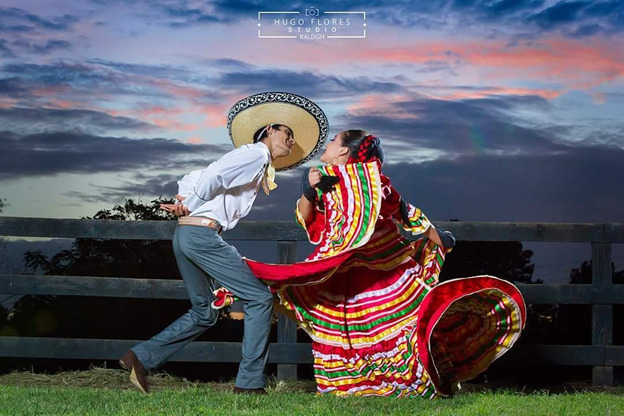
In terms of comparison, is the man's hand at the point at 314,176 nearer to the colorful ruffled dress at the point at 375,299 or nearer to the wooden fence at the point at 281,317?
the colorful ruffled dress at the point at 375,299

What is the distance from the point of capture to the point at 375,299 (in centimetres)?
501

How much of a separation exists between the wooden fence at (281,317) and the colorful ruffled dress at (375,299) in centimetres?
151

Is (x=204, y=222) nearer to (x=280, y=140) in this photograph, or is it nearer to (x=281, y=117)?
(x=280, y=140)

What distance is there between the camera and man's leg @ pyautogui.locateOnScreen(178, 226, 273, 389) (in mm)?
4824

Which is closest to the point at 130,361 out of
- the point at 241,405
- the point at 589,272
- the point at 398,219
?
the point at 241,405

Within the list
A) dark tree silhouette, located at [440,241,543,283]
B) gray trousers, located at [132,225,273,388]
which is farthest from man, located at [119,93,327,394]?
dark tree silhouette, located at [440,241,543,283]

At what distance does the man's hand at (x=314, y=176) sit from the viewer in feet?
16.3

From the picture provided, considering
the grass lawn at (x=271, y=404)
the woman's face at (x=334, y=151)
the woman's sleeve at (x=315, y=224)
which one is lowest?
the grass lawn at (x=271, y=404)

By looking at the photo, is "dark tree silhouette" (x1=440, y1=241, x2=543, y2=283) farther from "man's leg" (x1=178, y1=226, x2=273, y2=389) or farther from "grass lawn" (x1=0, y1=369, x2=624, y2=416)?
"man's leg" (x1=178, y1=226, x2=273, y2=389)

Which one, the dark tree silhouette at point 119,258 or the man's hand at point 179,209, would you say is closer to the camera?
the man's hand at point 179,209

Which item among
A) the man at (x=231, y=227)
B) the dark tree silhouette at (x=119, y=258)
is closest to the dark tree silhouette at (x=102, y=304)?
the dark tree silhouette at (x=119, y=258)

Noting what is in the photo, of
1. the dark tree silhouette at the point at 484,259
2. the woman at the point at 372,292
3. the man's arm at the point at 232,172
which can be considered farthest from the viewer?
the dark tree silhouette at the point at 484,259

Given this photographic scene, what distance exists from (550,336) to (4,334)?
462 cm

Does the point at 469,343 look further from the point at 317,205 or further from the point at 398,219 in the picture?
the point at 317,205
